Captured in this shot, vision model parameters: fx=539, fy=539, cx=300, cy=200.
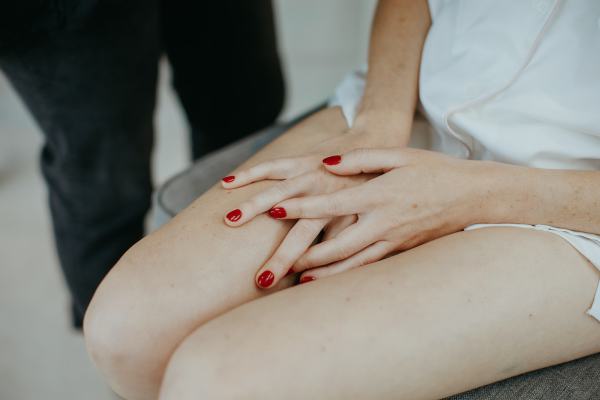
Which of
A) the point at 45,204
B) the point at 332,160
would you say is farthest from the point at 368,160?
the point at 45,204

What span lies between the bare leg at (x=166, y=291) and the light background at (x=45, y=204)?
27.4 inches

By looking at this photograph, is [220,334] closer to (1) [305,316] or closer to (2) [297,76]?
(1) [305,316]

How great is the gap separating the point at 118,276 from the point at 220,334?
0.16 m

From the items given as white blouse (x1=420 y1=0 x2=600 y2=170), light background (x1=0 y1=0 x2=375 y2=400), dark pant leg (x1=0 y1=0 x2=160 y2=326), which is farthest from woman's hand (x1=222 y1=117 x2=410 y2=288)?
light background (x1=0 y1=0 x2=375 y2=400)

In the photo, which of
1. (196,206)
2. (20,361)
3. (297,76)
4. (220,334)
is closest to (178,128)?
(297,76)

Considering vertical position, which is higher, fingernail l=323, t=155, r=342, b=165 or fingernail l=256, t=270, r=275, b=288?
fingernail l=323, t=155, r=342, b=165

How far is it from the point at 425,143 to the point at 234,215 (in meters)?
0.37

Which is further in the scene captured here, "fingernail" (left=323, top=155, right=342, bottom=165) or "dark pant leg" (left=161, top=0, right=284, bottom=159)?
"dark pant leg" (left=161, top=0, right=284, bottom=159)

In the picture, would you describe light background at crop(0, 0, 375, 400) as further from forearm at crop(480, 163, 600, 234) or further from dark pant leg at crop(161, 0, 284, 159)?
forearm at crop(480, 163, 600, 234)

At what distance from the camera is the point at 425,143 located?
87 centimetres

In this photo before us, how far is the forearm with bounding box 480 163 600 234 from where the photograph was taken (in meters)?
0.64

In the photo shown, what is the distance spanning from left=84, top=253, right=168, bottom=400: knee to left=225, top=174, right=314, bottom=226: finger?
0.47 ft

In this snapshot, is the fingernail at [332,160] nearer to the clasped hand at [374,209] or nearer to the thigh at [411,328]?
the clasped hand at [374,209]

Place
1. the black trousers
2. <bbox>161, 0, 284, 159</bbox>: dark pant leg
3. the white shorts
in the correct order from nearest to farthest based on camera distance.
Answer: the white shorts → the black trousers → <bbox>161, 0, 284, 159</bbox>: dark pant leg
